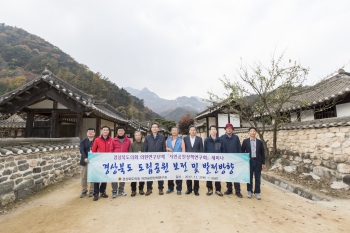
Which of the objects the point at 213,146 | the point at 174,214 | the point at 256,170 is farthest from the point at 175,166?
the point at 256,170

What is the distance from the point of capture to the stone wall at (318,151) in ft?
19.1

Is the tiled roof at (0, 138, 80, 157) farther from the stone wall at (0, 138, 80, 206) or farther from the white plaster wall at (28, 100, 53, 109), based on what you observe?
the white plaster wall at (28, 100, 53, 109)

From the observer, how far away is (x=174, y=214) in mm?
3670

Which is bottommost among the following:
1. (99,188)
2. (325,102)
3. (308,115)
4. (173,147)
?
(99,188)

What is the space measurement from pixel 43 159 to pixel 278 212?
21.8 feet

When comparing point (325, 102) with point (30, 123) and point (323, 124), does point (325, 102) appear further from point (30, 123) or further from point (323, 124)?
point (30, 123)

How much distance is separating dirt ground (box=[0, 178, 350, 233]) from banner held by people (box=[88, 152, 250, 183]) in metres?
0.50

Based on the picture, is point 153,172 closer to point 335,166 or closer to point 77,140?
point 77,140

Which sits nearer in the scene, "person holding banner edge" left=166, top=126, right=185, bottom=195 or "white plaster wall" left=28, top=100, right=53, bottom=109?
"person holding banner edge" left=166, top=126, right=185, bottom=195

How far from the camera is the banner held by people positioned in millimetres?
4816

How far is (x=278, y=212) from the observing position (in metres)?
4.00

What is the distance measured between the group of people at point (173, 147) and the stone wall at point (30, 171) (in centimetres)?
152

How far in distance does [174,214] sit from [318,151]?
630cm

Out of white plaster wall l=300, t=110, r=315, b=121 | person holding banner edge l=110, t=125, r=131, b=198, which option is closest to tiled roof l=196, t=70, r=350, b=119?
white plaster wall l=300, t=110, r=315, b=121
